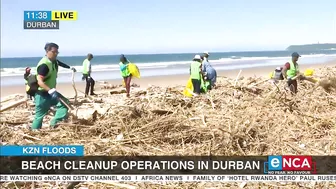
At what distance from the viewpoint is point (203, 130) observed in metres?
3.43

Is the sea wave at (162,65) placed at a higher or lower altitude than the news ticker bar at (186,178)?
higher

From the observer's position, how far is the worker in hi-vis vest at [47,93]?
3.62 metres

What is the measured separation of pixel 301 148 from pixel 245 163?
764 millimetres

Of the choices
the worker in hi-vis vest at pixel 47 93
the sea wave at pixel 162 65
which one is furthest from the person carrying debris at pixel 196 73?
the worker in hi-vis vest at pixel 47 93

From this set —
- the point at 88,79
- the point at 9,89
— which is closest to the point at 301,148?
the point at 88,79

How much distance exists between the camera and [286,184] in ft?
9.18

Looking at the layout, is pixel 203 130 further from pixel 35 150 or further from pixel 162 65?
pixel 162 65

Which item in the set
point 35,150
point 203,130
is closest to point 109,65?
point 203,130

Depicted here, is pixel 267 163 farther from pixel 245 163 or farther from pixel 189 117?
pixel 189 117

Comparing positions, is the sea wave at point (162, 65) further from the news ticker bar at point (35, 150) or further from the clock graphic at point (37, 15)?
the news ticker bar at point (35, 150)

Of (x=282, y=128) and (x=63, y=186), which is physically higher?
(x=282, y=128)

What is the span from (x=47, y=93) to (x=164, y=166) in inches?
67.8

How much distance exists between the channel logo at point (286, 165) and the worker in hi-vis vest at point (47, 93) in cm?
211

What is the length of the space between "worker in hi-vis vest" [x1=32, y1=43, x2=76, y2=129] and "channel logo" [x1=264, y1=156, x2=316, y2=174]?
2111mm
